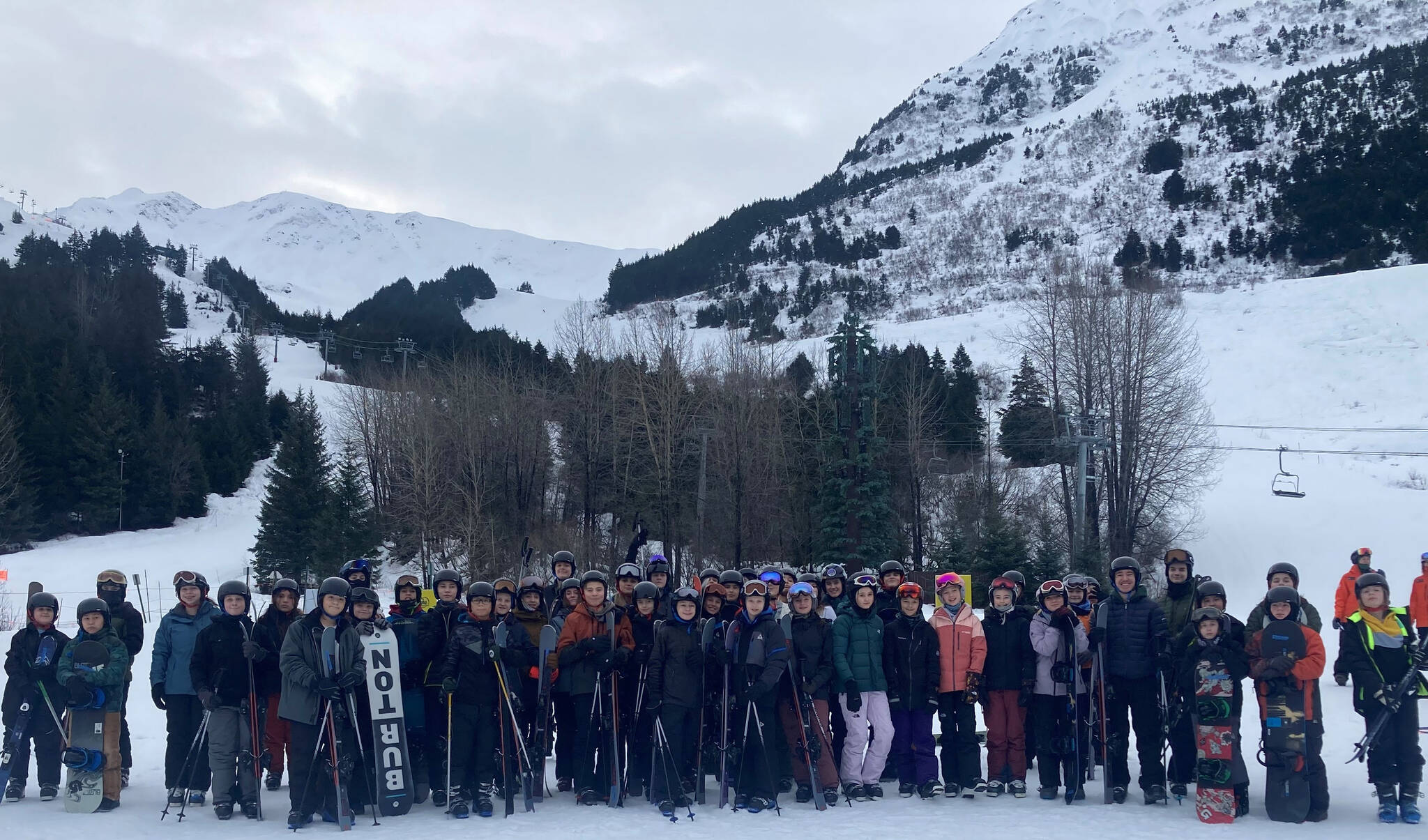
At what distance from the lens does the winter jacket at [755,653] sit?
26.3 ft

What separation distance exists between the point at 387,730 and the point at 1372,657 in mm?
7631

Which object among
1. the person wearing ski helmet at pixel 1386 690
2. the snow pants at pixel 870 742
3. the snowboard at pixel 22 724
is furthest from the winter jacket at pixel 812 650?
the snowboard at pixel 22 724

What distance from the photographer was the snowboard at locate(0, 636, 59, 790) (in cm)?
Answer: 787

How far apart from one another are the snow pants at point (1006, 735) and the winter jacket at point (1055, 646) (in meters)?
0.25

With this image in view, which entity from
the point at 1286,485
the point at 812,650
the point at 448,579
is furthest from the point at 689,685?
the point at 1286,485

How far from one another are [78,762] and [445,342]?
7629 centimetres

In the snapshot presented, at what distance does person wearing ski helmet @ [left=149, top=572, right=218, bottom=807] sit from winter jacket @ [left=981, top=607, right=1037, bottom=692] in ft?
21.4

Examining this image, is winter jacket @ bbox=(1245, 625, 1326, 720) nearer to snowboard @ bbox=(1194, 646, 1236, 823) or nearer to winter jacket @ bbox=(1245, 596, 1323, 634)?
snowboard @ bbox=(1194, 646, 1236, 823)

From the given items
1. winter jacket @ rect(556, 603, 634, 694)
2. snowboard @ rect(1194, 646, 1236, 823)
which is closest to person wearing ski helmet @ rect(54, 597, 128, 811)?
winter jacket @ rect(556, 603, 634, 694)

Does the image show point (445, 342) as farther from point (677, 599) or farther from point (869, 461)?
point (677, 599)

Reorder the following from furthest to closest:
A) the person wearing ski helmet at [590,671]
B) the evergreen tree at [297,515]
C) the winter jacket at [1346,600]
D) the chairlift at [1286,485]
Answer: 1. the evergreen tree at [297,515]
2. the chairlift at [1286,485]
3. the winter jacket at [1346,600]
4. the person wearing ski helmet at [590,671]

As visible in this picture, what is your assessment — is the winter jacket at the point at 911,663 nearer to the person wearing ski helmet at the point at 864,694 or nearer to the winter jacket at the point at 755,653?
the person wearing ski helmet at the point at 864,694

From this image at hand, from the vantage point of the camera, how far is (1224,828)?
704cm

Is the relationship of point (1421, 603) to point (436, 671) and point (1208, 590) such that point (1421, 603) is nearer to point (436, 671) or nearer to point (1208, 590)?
point (1208, 590)
